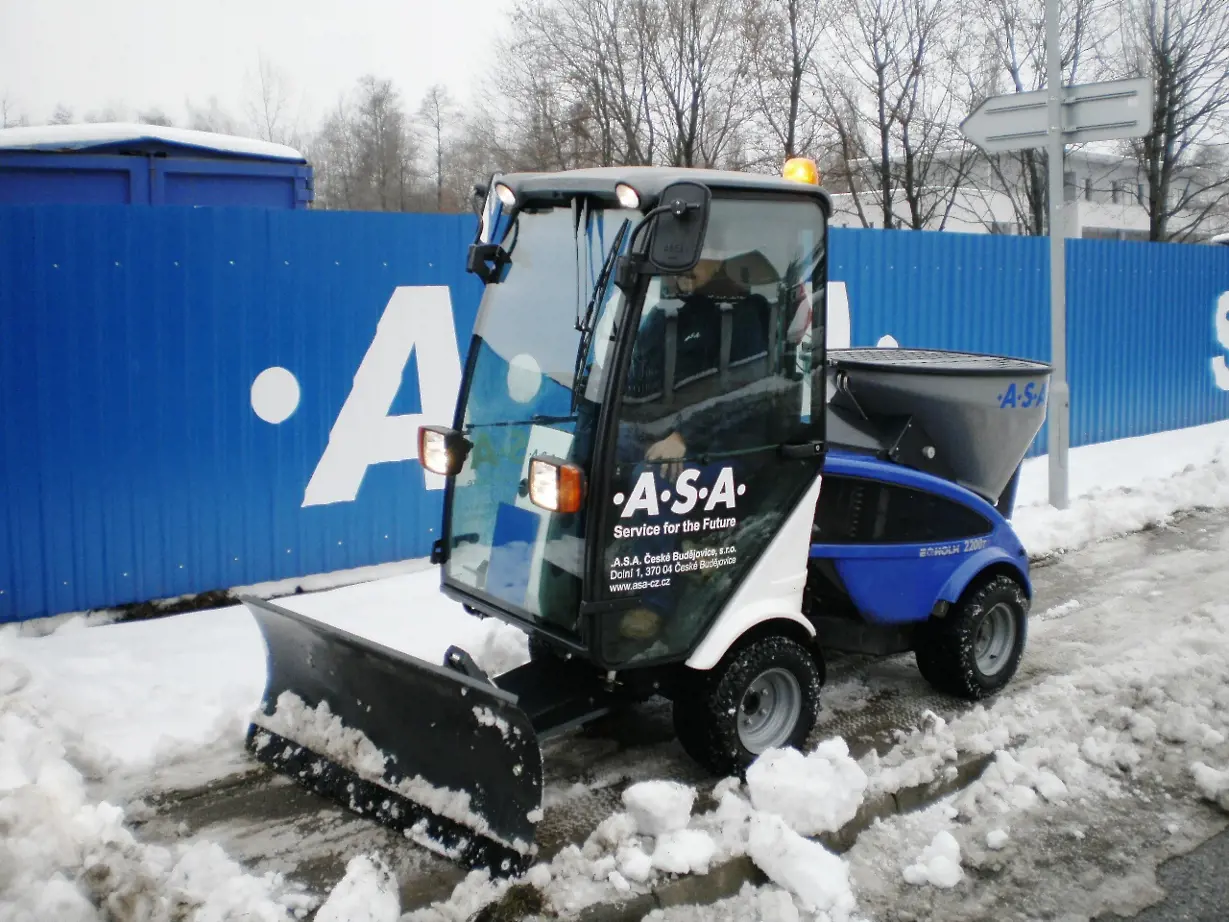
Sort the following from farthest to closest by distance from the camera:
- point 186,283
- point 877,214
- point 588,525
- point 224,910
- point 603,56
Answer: point 877,214
point 603,56
point 186,283
point 588,525
point 224,910

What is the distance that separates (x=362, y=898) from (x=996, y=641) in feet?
10.9

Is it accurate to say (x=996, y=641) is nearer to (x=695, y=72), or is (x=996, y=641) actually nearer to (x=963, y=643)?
(x=963, y=643)

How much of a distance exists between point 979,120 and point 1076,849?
22.8 ft

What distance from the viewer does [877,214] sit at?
2355 centimetres

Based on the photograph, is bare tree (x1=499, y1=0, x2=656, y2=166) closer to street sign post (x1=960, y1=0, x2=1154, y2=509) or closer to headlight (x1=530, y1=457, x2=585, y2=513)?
street sign post (x1=960, y1=0, x2=1154, y2=509)

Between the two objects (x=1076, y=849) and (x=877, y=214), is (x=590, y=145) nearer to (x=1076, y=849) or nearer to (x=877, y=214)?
(x=877, y=214)

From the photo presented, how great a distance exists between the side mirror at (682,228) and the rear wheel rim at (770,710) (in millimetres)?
1671

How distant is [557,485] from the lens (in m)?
3.59

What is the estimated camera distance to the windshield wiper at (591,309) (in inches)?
150

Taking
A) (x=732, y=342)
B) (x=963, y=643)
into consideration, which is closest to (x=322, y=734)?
(x=732, y=342)

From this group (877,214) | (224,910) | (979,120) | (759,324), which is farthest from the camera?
(877,214)

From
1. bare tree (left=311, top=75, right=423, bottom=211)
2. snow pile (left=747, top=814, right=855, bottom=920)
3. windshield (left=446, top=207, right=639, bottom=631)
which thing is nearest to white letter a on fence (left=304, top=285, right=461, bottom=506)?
windshield (left=446, top=207, right=639, bottom=631)

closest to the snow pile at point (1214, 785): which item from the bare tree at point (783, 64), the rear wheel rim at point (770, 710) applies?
the rear wheel rim at point (770, 710)

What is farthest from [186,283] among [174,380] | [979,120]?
[979,120]
